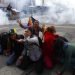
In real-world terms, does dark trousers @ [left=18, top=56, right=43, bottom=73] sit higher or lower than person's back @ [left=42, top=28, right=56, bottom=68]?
lower

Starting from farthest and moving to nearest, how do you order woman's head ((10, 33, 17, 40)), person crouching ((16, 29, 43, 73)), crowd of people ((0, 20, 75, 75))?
1. woman's head ((10, 33, 17, 40))
2. person crouching ((16, 29, 43, 73))
3. crowd of people ((0, 20, 75, 75))

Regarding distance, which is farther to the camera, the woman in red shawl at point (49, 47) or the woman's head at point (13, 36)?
the woman's head at point (13, 36)

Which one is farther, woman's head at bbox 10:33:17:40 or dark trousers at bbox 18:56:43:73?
woman's head at bbox 10:33:17:40

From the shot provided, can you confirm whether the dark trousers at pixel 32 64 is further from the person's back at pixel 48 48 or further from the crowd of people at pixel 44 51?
the person's back at pixel 48 48

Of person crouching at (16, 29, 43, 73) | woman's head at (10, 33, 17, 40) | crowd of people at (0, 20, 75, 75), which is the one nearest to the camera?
crowd of people at (0, 20, 75, 75)

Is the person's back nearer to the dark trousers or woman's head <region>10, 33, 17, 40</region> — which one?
the dark trousers

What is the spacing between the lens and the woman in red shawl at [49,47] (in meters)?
6.60

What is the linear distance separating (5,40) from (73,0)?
13525 mm

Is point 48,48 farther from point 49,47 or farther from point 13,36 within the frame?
point 13,36

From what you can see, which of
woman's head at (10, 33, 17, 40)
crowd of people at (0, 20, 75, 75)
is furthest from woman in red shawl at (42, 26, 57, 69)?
woman's head at (10, 33, 17, 40)

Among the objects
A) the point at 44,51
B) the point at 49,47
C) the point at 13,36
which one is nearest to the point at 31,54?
the point at 44,51

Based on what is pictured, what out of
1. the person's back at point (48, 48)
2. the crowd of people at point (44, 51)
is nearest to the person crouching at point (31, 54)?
the crowd of people at point (44, 51)

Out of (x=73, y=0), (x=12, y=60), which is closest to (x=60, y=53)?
(x=12, y=60)

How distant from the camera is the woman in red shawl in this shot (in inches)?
260
